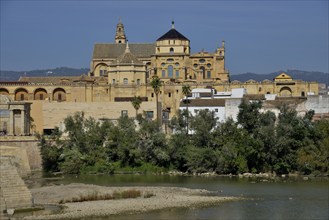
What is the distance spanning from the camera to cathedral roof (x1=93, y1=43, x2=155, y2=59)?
250 ft

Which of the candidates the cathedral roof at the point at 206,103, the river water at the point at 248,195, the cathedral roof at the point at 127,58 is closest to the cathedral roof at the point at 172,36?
the cathedral roof at the point at 127,58

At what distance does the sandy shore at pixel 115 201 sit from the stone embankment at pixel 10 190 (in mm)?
1433

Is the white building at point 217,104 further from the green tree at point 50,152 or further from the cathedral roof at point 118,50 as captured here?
the cathedral roof at point 118,50

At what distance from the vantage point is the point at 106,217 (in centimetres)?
3228

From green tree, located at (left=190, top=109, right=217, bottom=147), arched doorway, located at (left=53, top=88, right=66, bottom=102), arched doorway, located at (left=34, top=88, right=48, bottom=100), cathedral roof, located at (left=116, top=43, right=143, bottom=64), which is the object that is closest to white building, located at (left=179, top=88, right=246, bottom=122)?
green tree, located at (left=190, top=109, right=217, bottom=147)

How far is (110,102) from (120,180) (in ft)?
50.9

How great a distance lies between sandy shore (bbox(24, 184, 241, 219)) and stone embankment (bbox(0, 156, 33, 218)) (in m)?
1.43

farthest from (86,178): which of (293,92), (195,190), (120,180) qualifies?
(293,92)

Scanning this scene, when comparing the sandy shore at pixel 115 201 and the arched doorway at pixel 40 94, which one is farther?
the arched doorway at pixel 40 94

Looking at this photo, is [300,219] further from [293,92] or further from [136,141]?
[293,92]

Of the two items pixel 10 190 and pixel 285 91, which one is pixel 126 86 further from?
pixel 10 190

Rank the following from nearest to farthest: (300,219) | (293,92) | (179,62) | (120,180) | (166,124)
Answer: (300,219) → (120,180) → (166,124) → (293,92) → (179,62)

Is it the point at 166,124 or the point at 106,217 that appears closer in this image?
the point at 106,217

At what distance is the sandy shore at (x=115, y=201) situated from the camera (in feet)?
109
